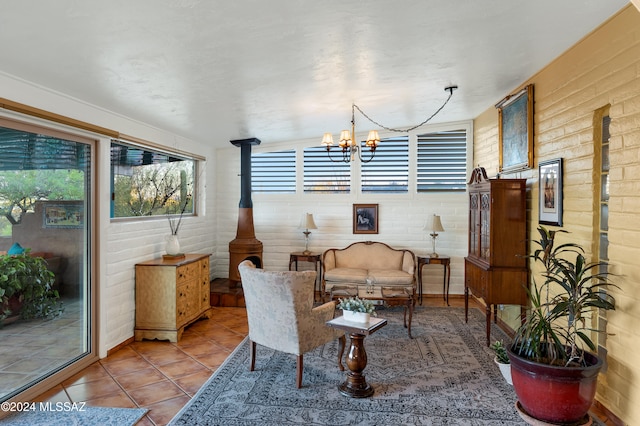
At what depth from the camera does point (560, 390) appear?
2.45 metres

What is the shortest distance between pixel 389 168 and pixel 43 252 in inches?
197

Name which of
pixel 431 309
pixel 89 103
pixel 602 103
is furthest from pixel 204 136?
pixel 602 103

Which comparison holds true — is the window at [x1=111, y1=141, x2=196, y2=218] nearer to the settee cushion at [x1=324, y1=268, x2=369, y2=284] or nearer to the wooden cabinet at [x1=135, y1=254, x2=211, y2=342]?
the wooden cabinet at [x1=135, y1=254, x2=211, y2=342]

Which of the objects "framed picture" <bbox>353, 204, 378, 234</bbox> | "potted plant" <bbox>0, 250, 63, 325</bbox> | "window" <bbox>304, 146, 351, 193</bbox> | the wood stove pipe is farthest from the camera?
"window" <bbox>304, 146, 351, 193</bbox>

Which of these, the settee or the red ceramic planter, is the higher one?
the settee

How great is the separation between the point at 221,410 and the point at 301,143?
4811 mm

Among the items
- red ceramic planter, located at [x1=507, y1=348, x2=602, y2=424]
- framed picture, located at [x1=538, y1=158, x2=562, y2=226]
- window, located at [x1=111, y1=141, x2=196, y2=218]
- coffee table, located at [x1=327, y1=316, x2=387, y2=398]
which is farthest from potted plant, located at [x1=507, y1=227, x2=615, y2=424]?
window, located at [x1=111, y1=141, x2=196, y2=218]

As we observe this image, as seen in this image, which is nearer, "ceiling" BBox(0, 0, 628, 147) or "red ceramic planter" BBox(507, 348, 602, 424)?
"ceiling" BBox(0, 0, 628, 147)

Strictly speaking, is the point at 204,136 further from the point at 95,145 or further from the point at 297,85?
the point at 297,85

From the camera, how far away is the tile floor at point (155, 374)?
3027 mm

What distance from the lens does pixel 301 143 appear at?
6.86 m

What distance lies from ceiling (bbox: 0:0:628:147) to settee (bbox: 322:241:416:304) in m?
2.51

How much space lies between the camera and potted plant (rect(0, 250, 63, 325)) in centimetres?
296

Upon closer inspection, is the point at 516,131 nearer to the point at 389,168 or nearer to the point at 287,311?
the point at 389,168
